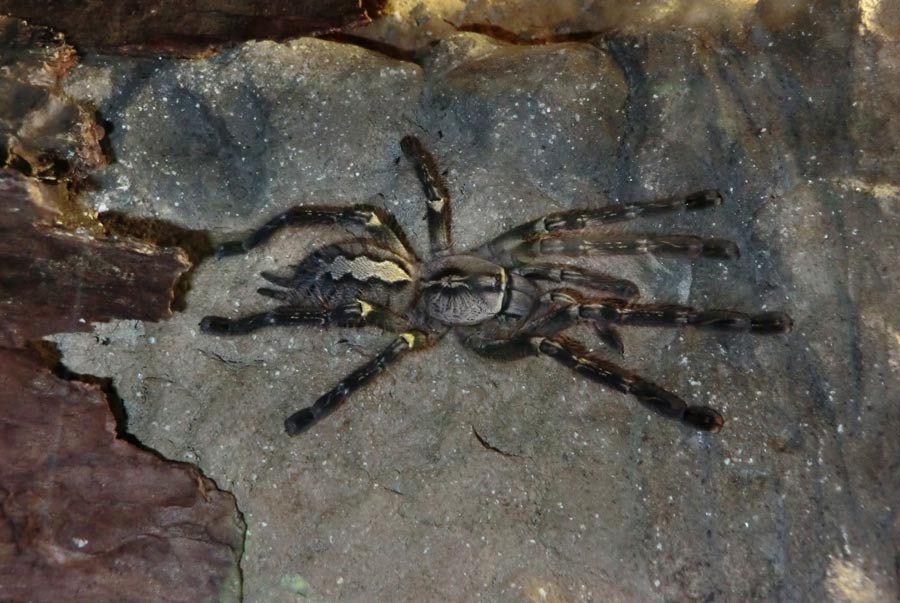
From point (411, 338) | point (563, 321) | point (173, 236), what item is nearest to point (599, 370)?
point (563, 321)

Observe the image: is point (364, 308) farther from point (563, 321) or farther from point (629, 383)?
point (629, 383)

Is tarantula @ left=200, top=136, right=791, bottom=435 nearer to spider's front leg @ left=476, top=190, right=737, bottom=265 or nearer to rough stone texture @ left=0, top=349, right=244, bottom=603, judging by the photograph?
spider's front leg @ left=476, top=190, right=737, bottom=265

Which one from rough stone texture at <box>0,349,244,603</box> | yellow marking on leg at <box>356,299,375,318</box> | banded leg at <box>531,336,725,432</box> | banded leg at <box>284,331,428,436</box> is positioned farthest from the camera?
yellow marking on leg at <box>356,299,375,318</box>

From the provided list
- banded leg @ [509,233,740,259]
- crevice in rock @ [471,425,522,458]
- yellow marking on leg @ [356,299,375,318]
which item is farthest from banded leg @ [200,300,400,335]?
banded leg @ [509,233,740,259]

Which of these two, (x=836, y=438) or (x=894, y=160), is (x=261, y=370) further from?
(x=894, y=160)

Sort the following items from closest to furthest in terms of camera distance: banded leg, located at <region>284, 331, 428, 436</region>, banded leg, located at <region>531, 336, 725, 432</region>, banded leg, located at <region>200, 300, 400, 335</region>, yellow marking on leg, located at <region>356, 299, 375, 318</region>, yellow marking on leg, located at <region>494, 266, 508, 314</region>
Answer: banded leg, located at <region>531, 336, 725, 432</region> → banded leg, located at <region>284, 331, 428, 436</region> → banded leg, located at <region>200, 300, 400, 335</region> → yellow marking on leg, located at <region>356, 299, 375, 318</region> → yellow marking on leg, located at <region>494, 266, 508, 314</region>

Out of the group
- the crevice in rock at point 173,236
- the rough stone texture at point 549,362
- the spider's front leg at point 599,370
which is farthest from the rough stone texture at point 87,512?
the spider's front leg at point 599,370
